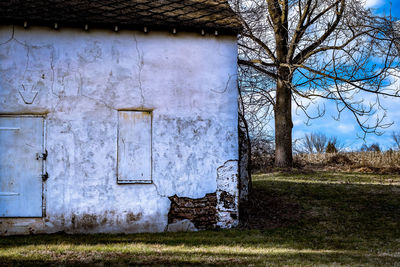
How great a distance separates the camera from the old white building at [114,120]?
9.54 metres

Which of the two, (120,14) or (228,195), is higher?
(120,14)

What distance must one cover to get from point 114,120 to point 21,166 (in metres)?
2.39

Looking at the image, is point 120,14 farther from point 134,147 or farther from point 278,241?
point 278,241

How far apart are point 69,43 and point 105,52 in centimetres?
88

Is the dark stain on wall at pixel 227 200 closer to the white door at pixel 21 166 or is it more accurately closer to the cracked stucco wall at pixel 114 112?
the cracked stucco wall at pixel 114 112

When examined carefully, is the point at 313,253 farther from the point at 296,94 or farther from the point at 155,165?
the point at 296,94

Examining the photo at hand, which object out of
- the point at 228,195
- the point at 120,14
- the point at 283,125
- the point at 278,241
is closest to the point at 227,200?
the point at 228,195

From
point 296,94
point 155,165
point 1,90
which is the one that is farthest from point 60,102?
point 296,94

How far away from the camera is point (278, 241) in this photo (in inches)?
352

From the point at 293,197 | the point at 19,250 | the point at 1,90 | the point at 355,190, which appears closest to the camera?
the point at 19,250

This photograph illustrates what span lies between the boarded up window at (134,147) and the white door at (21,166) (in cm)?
185

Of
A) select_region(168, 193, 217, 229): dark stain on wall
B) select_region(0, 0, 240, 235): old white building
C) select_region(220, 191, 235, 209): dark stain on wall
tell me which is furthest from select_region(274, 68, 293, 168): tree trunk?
select_region(168, 193, 217, 229): dark stain on wall

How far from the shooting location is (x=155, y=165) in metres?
9.88

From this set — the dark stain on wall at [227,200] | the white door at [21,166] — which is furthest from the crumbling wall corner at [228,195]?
the white door at [21,166]
